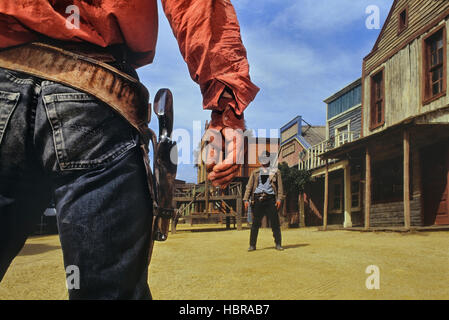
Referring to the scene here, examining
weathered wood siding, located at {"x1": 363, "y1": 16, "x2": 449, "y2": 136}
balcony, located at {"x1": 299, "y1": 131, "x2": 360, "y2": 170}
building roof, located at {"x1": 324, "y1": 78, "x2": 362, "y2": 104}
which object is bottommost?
balcony, located at {"x1": 299, "y1": 131, "x2": 360, "y2": 170}

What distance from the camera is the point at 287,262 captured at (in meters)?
5.50

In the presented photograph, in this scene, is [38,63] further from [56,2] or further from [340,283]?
[340,283]

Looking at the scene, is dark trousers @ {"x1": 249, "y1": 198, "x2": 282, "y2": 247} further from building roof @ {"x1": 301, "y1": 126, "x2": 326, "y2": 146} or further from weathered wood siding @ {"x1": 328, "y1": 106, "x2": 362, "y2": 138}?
building roof @ {"x1": 301, "y1": 126, "x2": 326, "y2": 146}

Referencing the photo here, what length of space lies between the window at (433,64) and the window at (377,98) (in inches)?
102

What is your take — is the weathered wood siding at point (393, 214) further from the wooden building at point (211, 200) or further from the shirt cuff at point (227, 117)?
the shirt cuff at point (227, 117)

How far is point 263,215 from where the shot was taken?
7551 mm

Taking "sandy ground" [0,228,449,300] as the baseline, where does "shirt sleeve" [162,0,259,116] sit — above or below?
above

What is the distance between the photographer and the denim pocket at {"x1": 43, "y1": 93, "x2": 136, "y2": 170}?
112 cm

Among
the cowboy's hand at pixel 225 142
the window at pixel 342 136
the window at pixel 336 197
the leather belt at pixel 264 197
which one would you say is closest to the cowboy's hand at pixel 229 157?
the cowboy's hand at pixel 225 142

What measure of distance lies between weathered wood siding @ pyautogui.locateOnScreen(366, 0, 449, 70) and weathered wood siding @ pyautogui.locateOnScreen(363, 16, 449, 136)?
0.39 m

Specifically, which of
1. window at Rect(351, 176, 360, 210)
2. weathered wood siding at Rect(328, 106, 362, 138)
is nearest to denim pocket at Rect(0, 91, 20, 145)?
weathered wood siding at Rect(328, 106, 362, 138)

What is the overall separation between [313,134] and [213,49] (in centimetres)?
2489

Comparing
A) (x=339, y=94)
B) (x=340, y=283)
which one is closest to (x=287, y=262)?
(x=340, y=283)
